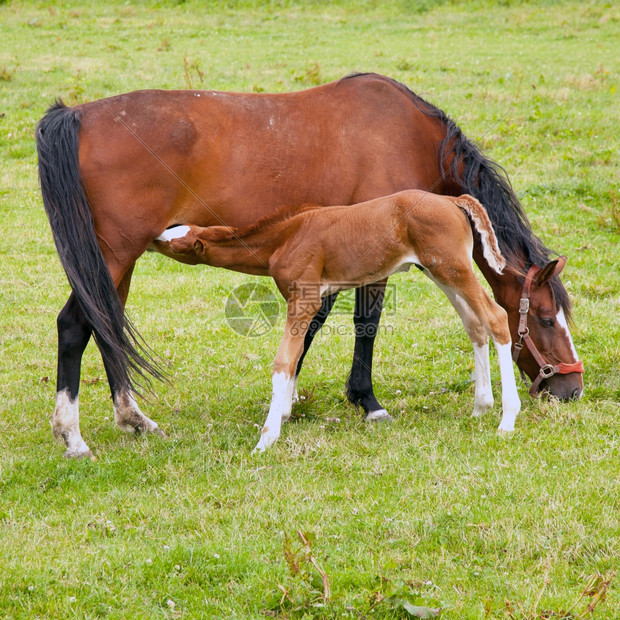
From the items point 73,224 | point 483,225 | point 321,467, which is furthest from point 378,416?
point 73,224

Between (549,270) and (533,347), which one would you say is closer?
(549,270)

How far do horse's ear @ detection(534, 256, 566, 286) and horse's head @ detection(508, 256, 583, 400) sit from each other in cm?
1

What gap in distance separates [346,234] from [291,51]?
14.6m

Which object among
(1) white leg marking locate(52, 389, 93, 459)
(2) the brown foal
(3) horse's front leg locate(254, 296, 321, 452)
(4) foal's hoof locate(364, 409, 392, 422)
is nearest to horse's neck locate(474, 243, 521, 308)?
(2) the brown foal

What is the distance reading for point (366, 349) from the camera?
5.81 m

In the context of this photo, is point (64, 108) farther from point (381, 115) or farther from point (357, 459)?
point (357, 459)

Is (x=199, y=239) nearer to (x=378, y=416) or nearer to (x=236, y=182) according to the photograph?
(x=236, y=182)

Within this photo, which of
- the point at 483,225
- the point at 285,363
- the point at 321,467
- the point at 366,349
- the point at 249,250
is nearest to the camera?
the point at 321,467

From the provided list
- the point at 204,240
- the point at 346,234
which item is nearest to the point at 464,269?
the point at 346,234

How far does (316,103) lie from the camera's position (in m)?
5.45

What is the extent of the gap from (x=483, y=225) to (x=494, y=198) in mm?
518

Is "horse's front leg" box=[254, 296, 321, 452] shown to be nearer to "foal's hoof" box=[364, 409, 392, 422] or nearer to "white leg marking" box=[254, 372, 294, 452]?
"white leg marking" box=[254, 372, 294, 452]

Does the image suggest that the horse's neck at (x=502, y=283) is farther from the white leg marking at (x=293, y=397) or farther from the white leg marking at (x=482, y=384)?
the white leg marking at (x=293, y=397)

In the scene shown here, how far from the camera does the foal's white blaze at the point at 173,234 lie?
4762mm
